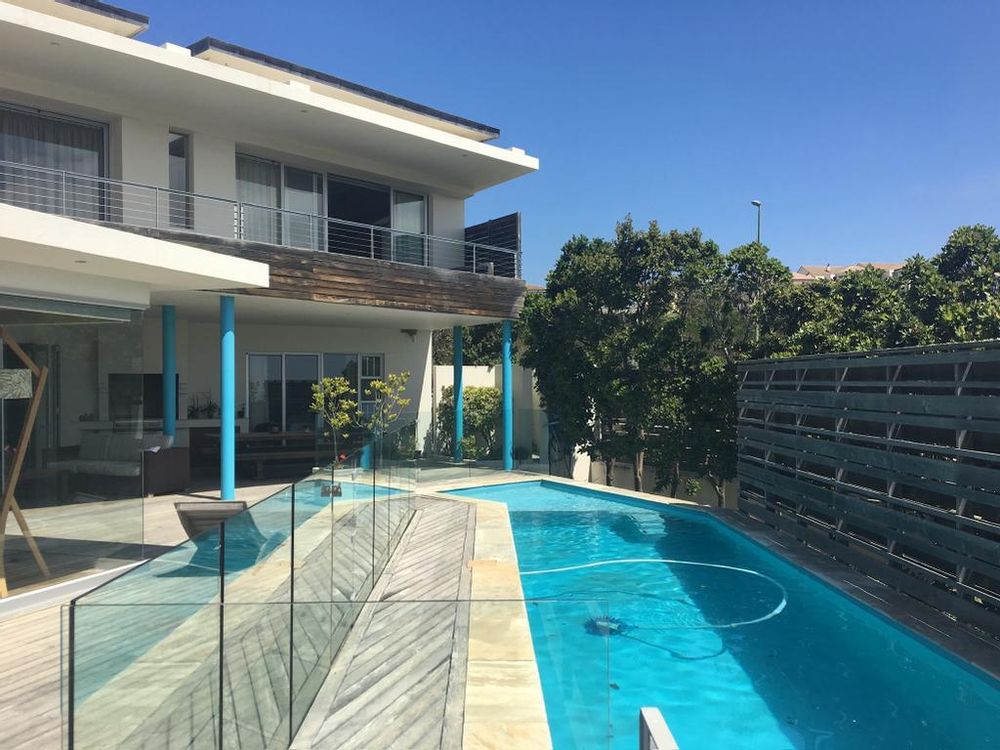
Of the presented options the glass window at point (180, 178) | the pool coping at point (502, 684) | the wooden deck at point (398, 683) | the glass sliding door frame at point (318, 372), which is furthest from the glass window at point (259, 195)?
the pool coping at point (502, 684)

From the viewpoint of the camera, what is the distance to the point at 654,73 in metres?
14.8

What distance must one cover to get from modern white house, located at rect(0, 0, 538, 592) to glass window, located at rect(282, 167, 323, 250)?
33 mm

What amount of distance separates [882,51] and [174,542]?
14358 millimetres

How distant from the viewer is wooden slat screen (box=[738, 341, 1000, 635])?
5910 mm

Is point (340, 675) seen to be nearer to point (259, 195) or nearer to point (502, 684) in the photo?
point (502, 684)

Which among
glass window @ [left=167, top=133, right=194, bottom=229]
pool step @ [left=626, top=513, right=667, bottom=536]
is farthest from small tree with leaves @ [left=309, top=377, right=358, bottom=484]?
pool step @ [left=626, top=513, right=667, bottom=536]

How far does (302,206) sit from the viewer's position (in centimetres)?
1344

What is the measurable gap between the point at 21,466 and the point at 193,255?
2.83 meters

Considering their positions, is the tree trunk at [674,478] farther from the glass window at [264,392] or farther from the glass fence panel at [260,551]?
the glass fence panel at [260,551]

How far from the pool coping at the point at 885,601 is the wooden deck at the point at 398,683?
4.09 metres

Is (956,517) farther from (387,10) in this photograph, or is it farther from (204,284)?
(387,10)

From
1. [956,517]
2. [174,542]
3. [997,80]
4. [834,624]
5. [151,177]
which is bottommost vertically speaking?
[834,624]

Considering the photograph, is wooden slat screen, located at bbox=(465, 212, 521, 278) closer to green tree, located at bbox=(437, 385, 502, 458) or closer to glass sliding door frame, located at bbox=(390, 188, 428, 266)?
glass sliding door frame, located at bbox=(390, 188, 428, 266)

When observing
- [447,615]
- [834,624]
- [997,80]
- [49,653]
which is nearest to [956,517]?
[834,624]
